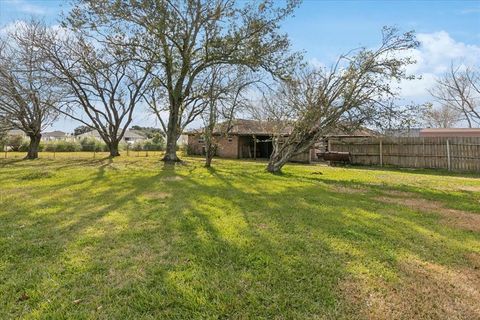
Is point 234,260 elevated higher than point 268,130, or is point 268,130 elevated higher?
point 268,130

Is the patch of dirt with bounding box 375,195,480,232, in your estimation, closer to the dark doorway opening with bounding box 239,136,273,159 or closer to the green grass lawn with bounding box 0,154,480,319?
the green grass lawn with bounding box 0,154,480,319

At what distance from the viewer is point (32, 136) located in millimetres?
21234

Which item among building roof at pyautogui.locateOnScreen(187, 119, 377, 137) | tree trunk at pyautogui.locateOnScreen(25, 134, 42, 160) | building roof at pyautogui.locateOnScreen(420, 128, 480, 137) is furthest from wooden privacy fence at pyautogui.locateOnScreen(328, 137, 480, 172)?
tree trunk at pyautogui.locateOnScreen(25, 134, 42, 160)

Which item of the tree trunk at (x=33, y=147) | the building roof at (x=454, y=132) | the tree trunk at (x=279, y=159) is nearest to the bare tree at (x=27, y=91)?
the tree trunk at (x=33, y=147)

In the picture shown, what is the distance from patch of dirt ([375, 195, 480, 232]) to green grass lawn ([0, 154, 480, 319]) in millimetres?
59

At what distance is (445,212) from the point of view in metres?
6.34

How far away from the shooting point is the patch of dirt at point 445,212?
5.43m

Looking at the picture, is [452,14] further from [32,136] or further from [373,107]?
[32,136]

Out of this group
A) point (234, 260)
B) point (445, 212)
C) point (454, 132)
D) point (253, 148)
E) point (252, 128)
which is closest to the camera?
point (234, 260)

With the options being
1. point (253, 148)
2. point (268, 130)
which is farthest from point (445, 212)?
point (253, 148)

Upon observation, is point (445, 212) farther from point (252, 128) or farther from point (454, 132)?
point (454, 132)

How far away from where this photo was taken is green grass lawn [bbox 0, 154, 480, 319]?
2.66 metres

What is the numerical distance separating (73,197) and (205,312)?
5.64 m

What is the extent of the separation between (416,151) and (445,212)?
511 inches
